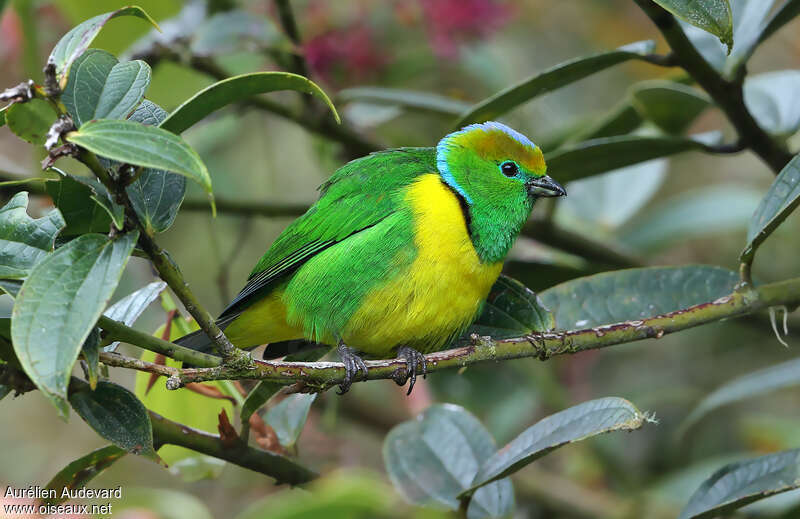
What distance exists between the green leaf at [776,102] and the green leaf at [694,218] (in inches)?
29.4

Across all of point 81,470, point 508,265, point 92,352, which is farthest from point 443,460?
point 92,352

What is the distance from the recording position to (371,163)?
8.61ft

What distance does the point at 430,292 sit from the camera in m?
2.33

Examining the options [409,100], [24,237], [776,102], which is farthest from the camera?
[409,100]

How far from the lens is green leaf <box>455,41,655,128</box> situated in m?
2.19

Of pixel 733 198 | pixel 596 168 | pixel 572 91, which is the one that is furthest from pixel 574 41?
pixel 596 168

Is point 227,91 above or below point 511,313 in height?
below

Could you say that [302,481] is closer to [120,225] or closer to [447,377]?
[120,225]

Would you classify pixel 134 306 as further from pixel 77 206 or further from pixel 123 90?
pixel 123 90

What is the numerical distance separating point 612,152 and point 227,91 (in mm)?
1303

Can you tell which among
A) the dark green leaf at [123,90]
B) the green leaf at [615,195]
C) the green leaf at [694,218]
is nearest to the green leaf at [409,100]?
the green leaf at [615,195]

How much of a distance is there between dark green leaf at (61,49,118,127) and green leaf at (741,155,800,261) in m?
1.30

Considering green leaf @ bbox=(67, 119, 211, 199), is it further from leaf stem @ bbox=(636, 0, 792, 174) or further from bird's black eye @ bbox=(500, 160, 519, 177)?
bird's black eye @ bbox=(500, 160, 519, 177)

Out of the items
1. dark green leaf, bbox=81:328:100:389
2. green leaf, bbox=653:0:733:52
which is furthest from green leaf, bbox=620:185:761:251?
dark green leaf, bbox=81:328:100:389
